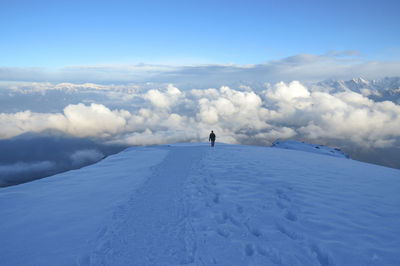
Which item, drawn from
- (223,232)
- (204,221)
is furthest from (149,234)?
(223,232)

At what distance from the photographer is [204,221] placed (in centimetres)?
823

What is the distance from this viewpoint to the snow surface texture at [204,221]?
611cm

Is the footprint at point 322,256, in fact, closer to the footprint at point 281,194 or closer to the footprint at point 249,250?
the footprint at point 249,250

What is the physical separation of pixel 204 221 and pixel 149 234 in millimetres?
2283

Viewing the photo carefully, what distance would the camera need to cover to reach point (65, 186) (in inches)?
524

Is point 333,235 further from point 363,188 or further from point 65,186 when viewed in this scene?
point 65,186

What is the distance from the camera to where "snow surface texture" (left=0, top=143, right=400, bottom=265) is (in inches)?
241

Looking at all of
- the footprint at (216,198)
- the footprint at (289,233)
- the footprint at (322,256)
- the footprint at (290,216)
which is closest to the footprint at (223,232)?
the footprint at (289,233)

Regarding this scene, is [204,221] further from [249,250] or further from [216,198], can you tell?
[216,198]

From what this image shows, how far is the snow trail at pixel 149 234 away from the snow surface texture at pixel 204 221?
4cm

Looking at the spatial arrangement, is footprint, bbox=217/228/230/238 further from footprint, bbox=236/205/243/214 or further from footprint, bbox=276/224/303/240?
footprint, bbox=276/224/303/240

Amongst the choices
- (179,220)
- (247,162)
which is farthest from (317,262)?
(247,162)

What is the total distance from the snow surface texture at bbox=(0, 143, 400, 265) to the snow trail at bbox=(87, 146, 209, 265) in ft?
0.12

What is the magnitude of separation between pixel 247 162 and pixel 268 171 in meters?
3.45
